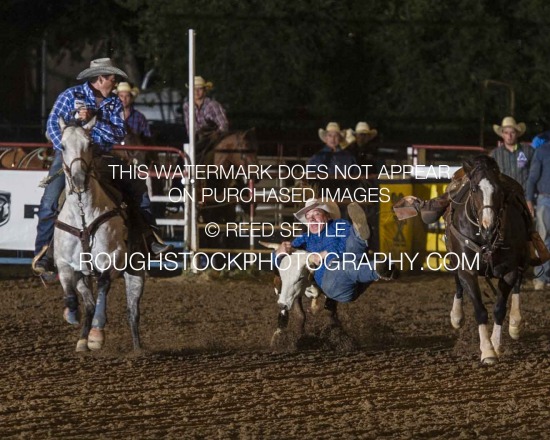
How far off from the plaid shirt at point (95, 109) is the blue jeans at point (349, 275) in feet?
5.62

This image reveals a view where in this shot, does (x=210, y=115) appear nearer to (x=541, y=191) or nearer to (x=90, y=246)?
(x=541, y=191)

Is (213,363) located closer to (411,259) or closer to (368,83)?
(411,259)

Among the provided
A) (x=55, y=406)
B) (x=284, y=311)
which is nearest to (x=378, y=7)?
(x=284, y=311)

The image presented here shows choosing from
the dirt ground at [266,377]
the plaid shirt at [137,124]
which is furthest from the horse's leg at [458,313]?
the plaid shirt at [137,124]

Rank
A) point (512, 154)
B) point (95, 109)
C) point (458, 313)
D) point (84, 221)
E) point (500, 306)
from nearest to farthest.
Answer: point (84, 221) → point (95, 109) → point (500, 306) → point (458, 313) → point (512, 154)

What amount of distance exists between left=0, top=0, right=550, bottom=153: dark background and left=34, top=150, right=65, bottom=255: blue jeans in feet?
43.7

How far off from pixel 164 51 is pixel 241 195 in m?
9.47

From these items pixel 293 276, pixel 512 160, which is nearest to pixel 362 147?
pixel 512 160

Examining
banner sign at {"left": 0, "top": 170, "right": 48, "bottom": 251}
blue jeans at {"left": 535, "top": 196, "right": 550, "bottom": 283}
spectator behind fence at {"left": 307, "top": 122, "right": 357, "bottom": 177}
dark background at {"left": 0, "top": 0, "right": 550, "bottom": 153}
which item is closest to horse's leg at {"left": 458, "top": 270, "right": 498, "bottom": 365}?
blue jeans at {"left": 535, "top": 196, "right": 550, "bottom": 283}

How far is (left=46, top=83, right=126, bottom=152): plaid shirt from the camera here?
8508 mm

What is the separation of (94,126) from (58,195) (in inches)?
25.7

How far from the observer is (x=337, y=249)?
8.82 metres

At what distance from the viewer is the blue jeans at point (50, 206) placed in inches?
344

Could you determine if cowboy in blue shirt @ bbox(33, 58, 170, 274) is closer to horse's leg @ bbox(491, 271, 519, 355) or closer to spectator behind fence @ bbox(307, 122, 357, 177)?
horse's leg @ bbox(491, 271, 519, 355)
